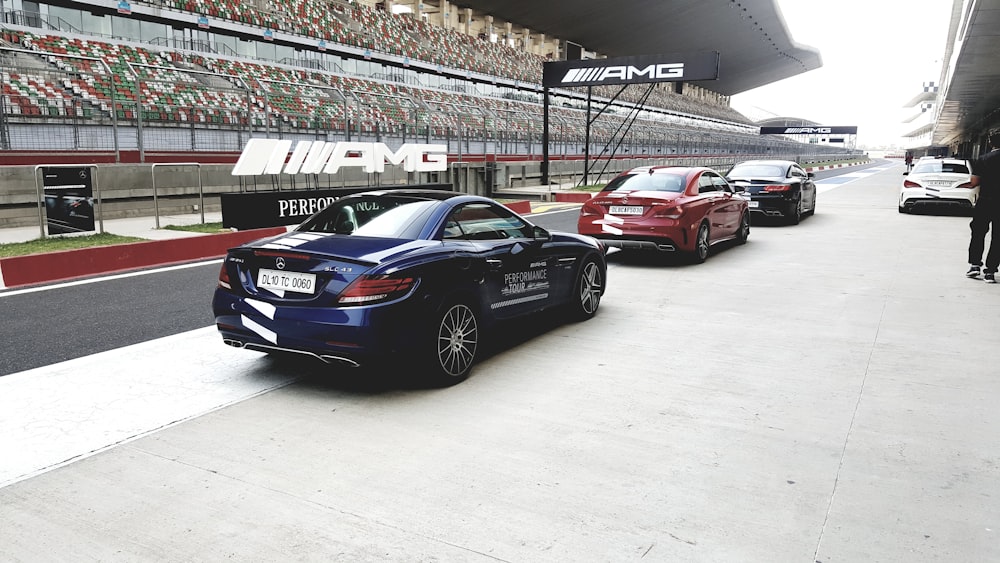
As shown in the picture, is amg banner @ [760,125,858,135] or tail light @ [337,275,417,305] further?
amg banner @ [760,125,858,135]

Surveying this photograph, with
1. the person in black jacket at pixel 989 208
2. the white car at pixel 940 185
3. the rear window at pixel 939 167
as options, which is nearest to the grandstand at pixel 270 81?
the rear window at pixel 939 167

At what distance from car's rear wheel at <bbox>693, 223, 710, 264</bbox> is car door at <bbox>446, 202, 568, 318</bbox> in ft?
16.1

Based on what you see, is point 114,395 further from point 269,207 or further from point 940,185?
point 940,185

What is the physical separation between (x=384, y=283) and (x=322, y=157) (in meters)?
12.1

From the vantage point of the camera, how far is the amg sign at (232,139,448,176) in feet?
47.7

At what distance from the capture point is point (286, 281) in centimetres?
505

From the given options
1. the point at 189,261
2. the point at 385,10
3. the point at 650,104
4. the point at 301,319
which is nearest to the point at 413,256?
the point at 301,319

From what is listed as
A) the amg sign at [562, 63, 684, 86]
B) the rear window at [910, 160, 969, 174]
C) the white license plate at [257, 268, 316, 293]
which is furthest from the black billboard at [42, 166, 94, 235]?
the rear window at [910, 160, 969, 174]

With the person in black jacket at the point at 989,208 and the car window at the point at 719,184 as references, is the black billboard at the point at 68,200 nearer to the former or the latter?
the car window at the point at 719,184

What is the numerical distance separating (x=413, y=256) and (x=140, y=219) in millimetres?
12752

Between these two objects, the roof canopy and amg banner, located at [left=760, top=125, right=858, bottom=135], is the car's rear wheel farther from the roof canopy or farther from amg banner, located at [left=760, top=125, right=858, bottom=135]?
amg banner, located at [left=760, top=125, right=858, bottom=135]

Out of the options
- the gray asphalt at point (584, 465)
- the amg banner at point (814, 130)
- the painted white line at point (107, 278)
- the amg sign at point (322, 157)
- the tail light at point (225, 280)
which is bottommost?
the gray asphalt at point (584, 465)

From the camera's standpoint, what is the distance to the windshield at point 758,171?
17766mm

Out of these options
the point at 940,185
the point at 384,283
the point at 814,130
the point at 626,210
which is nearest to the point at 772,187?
the point at 940,185
